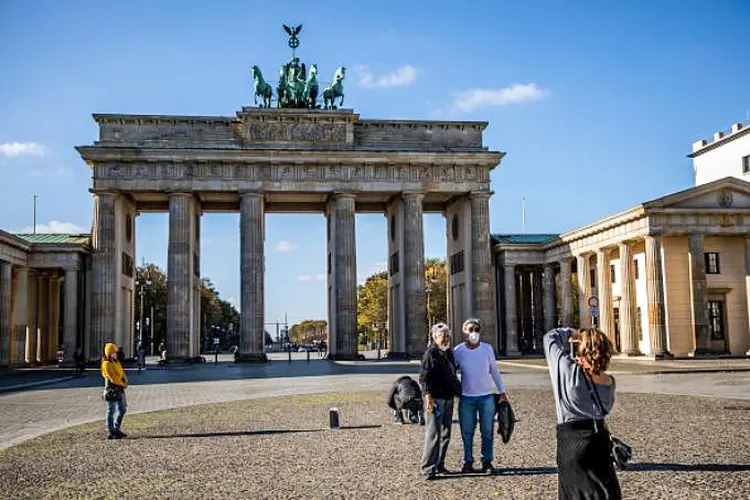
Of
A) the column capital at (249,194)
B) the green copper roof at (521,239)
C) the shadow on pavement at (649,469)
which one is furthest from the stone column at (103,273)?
the shadow on pavement at (649,469)

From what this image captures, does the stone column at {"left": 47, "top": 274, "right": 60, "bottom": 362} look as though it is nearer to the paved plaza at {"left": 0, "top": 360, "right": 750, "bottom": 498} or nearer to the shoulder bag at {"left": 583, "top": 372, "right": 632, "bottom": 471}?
the paved plaza at {"left": 0, "top": 360, "right": 750, "bottom": 498}

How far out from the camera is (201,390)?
3030 cm

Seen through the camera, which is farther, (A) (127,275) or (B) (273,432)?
(A) (127,275)

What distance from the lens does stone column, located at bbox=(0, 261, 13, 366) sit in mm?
50719

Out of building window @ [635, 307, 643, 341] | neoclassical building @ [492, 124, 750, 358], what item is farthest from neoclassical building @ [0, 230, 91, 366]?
building window @ [635, 307, 643, 341]

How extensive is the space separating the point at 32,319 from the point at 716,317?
4728cm

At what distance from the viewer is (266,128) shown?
6012 centimetres

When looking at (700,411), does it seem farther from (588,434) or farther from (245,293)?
(245,293)

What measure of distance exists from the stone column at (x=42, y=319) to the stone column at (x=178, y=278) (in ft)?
35.6

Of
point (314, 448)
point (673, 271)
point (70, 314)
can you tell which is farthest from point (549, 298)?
point (314, 448)

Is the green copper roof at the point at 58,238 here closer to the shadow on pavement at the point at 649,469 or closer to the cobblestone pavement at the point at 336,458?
the cobblestone pavement at the point at 336,458

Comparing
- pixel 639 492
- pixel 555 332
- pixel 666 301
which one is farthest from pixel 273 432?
pixel 666 301

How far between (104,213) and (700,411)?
155ft

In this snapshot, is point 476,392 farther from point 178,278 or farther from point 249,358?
point 178,278
